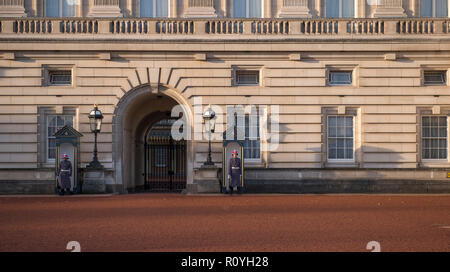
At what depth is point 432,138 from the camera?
2286cm

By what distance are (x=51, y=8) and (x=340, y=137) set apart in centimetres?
1353

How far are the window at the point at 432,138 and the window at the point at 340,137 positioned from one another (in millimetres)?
3044

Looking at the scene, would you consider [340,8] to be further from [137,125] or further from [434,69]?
[137,125]

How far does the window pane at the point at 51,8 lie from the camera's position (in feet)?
76.4

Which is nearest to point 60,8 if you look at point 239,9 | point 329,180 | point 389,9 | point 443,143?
point 239,9

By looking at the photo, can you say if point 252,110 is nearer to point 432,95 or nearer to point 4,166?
point 432,95

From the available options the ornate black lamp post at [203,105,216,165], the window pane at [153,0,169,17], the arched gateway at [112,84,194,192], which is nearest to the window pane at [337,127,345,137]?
the ornate black lamp post at [203,105,216,165]

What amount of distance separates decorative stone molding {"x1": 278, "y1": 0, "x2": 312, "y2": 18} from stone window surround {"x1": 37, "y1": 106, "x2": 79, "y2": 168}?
9.53 m

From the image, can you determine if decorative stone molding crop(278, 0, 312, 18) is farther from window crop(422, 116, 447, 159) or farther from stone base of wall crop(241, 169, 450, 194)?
Answer: window crop(422, 116, 447, 159)

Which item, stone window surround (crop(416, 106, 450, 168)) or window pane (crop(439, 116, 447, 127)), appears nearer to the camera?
stone window surround (crop(416, 106, 450, 168))

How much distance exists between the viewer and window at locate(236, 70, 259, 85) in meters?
23.0

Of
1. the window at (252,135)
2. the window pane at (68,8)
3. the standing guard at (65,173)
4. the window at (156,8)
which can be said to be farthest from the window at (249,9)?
the standing guard at (65,173)

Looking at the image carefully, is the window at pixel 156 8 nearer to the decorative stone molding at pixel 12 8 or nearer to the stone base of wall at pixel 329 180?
the decorative stone molding at pixel 12 8
